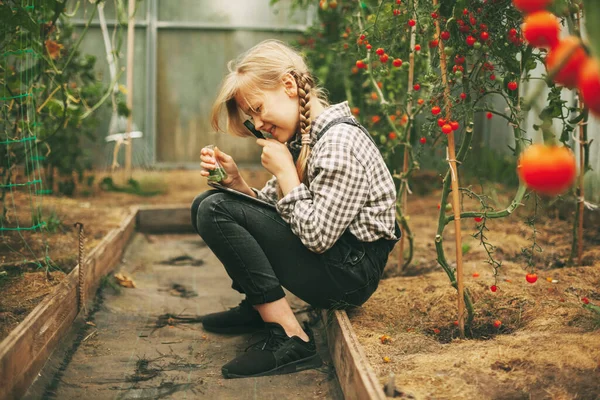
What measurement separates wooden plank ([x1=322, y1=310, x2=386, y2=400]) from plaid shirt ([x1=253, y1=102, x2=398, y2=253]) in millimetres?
282

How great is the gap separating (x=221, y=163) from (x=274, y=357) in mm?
723

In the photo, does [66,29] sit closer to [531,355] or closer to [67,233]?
[67,233]

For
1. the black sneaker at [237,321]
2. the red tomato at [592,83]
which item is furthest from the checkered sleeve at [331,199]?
the red tomato at [592,83]

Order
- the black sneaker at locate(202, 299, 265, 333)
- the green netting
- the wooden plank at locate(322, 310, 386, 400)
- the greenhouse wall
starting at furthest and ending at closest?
the greenhouse wall < the green netting < the black sneaker at locate(202, 299, 265, 333) < the wooden plank at locate(322, 310, 386, 400)

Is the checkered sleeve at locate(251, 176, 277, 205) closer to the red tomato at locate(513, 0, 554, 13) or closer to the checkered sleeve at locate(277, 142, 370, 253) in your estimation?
the checkered sleeve at locate(277, 142, 370, 253)

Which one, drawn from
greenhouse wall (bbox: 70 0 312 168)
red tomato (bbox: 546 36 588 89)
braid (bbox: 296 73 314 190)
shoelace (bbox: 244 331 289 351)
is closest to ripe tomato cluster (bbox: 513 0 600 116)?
red tomato (bbox: 546 36 588 89)

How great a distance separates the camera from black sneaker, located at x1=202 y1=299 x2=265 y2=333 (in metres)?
2.54

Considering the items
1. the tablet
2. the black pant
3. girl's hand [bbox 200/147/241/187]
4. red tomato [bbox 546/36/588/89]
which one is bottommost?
the black pant

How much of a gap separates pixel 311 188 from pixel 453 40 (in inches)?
26.2

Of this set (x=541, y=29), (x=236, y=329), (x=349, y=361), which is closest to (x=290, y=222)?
(x=349, y=361)

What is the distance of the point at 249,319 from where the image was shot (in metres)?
2.54

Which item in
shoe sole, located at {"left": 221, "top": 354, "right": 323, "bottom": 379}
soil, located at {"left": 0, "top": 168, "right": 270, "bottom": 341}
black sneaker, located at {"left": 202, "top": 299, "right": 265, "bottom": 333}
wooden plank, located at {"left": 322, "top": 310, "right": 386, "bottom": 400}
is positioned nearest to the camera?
wooden plank, located at {"left": 322, "top": 310, "right": 386, "bottom": 400}

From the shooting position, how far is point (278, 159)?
7.21ft

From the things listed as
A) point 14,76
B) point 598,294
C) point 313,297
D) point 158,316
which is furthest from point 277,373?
point 14,76
